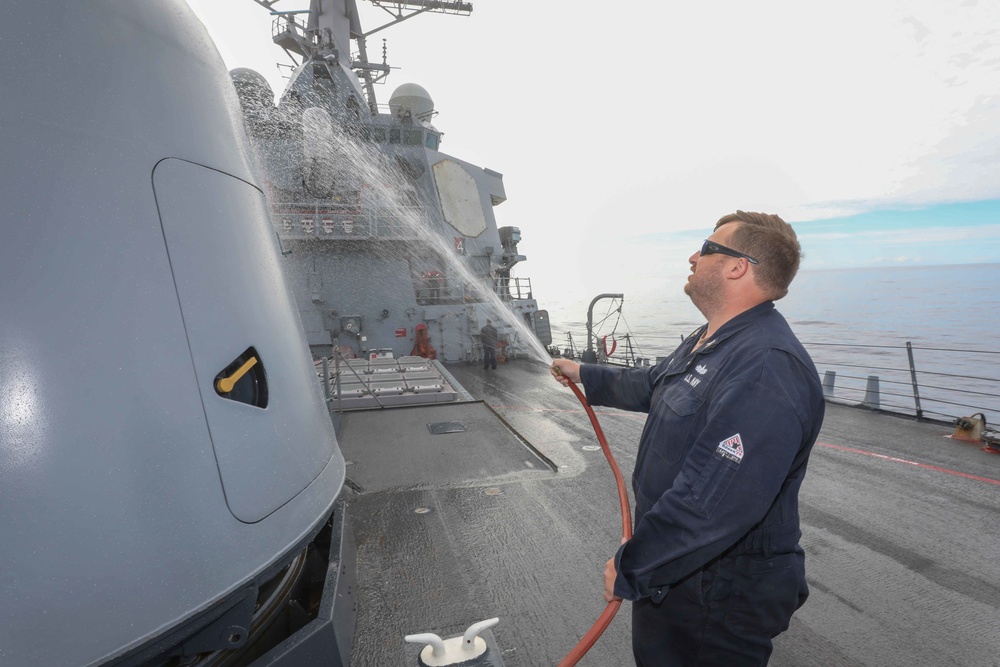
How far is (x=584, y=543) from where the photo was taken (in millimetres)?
3617

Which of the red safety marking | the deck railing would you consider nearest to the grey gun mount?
the red safety marking

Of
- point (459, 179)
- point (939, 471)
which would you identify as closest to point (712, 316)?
point (939, 471)

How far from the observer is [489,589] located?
301 cm

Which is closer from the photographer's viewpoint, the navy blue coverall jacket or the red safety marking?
the navy blue coverall jacket

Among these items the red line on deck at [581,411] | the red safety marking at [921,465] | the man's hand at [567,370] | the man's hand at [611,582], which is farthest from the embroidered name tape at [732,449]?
the red line on deck at [581,411]

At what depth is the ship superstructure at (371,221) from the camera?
14.4 metres

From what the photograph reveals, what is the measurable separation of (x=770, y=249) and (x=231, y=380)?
5.45 feet

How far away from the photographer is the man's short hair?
1.67 metres

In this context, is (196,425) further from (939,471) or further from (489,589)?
(939,471)

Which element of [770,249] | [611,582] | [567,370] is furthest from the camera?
[567,370]

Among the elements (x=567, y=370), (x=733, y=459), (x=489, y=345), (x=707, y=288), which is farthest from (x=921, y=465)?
(x=489, y=345)

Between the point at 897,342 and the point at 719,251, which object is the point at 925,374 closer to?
the point at 897,342

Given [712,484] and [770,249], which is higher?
[770,249]

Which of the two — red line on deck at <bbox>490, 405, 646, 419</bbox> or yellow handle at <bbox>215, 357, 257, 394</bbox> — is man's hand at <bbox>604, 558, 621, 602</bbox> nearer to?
yellow handle at <bbox>215, 357, 257, 394</bbox>
